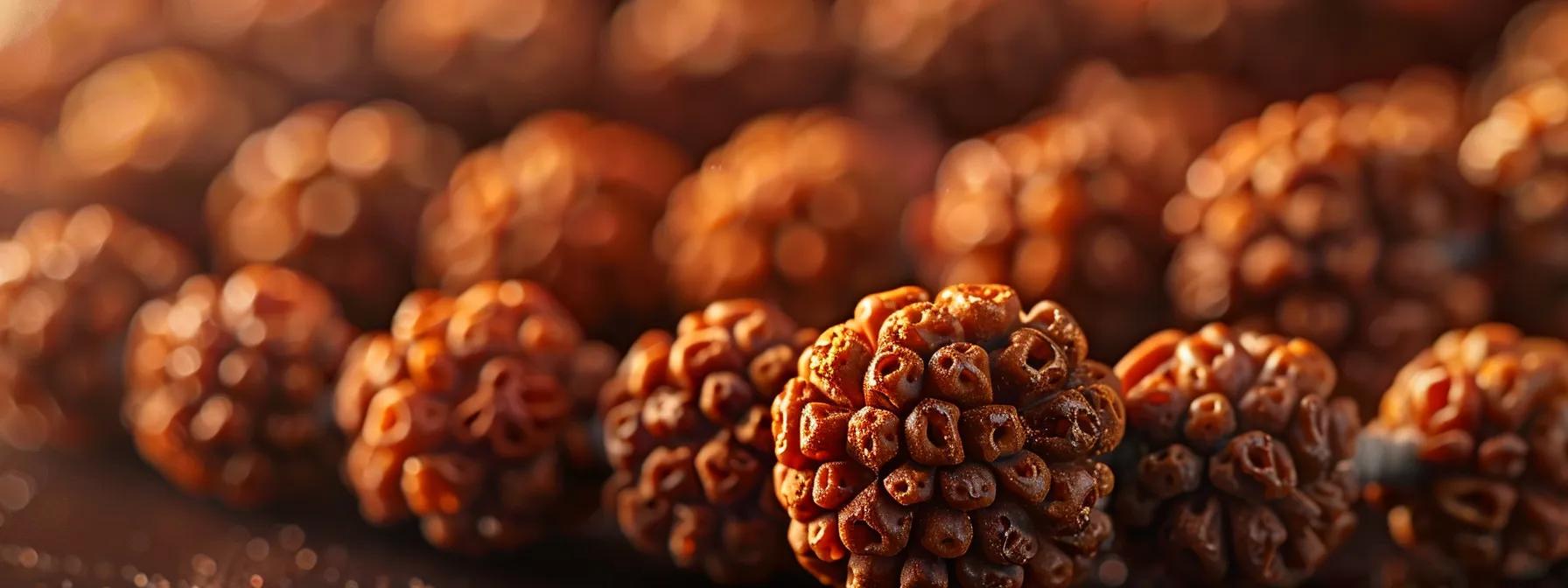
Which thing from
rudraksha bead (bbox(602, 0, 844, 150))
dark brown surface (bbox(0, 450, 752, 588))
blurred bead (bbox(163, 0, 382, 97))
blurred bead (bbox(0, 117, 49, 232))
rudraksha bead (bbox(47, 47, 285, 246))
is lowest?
dark brown surface (bbox(0, 450, 752, 588))

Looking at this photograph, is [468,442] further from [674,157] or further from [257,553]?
[674,157]

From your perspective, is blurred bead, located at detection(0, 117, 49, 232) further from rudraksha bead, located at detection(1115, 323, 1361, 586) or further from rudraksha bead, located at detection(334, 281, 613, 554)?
rudraksha bead, located at detection(1115, 323, 1361, 586)

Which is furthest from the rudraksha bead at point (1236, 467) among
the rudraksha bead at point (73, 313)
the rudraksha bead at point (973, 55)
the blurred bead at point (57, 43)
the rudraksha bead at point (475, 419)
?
the blurred bead at point (57, 43)

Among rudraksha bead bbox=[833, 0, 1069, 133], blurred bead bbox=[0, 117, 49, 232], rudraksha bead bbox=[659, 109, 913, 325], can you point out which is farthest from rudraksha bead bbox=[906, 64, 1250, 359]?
blurred bead bbox=[0, 117, 49, 232]

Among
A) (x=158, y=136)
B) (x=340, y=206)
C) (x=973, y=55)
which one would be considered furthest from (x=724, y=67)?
(x=158, y=136)

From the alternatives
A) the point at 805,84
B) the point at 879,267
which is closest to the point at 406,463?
the point at 879,267

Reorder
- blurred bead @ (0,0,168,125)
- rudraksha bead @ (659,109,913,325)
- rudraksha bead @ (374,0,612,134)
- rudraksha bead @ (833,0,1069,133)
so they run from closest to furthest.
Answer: rudraksha bead @ (659,109,913,325) → rudraksha bead @ (833,0,1069,133) → rudraksha bead @ (374,0,612,134) → blurred bead @ (0,0,168,125)
